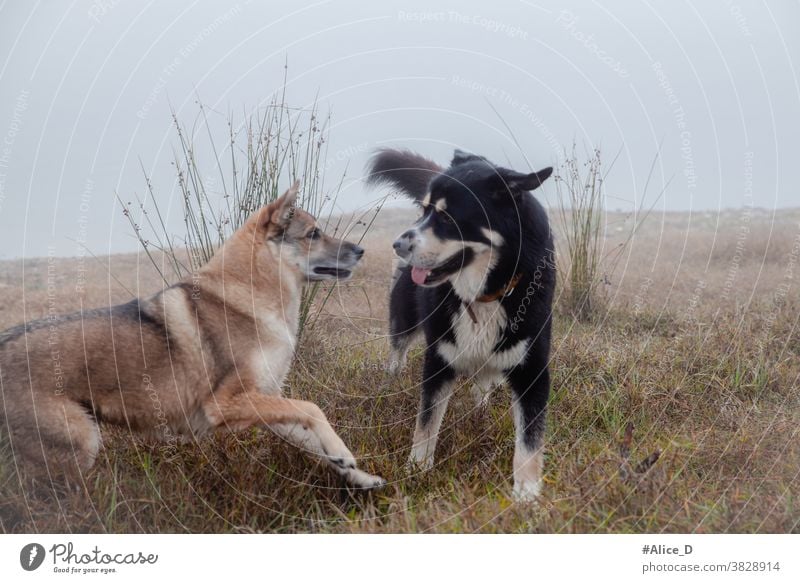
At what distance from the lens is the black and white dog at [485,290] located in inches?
171

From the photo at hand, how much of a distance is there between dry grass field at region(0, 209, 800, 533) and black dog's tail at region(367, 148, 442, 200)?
9.8 inches

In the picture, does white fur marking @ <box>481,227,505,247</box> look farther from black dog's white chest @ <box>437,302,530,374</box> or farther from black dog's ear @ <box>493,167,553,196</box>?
black dog's white chest @ <box>437,302,530,374</box>

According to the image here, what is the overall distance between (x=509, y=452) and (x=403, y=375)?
119 centimetres

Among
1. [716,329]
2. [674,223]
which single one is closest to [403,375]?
[716,329]

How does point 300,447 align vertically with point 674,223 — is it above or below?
below

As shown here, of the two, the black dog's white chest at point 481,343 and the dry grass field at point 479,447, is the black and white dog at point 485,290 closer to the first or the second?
the black dog's white chest at point 481,343

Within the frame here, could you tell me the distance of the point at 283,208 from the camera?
4.26m

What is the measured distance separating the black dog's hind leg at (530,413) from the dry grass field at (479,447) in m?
0.12

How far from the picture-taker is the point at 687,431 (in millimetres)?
4859

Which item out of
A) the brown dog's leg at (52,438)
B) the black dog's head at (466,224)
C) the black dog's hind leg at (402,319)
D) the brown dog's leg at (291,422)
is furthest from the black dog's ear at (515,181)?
the brown dog's leg at (52,438)

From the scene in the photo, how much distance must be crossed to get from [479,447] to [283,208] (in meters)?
2.05

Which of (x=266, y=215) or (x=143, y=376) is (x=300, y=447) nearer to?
(x=143, y=376)

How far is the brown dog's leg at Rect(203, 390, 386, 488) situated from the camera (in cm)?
400

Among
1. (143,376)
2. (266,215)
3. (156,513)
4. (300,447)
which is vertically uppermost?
(266,215)
